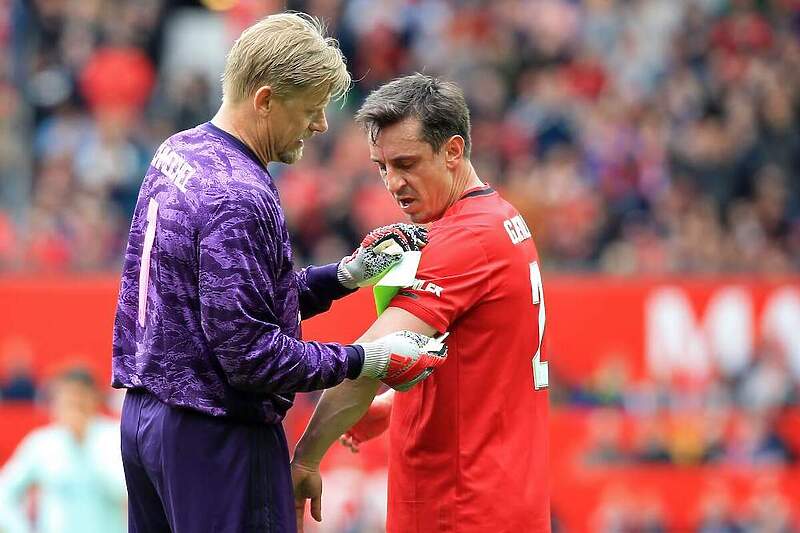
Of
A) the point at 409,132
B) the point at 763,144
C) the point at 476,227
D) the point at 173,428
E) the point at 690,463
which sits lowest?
the point at 690,463

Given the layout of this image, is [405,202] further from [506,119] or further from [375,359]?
[506,119]

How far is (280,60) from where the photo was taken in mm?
4059

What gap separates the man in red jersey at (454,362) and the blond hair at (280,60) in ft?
1.57

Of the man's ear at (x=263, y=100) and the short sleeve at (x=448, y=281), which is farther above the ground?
the man's ear at (x=263, y=100)

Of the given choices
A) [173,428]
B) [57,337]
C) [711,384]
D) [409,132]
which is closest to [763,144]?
[711,384]

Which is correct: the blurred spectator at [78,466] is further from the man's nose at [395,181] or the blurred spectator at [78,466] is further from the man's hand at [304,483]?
the man's nose at [395,181]

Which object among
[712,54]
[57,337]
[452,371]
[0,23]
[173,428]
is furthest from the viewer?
[712,54]

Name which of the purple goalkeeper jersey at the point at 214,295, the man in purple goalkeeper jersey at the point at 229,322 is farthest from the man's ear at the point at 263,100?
the purple goalkeeper jersey at the point at 214,295

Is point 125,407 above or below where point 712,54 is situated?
below

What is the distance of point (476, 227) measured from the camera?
449 centimetres

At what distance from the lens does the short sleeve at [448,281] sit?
4375mm

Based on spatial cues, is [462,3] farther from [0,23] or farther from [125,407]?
[125,407]

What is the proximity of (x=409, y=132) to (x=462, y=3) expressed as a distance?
34.9 ft

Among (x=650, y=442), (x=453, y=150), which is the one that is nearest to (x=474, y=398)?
(x=453, y=150)
